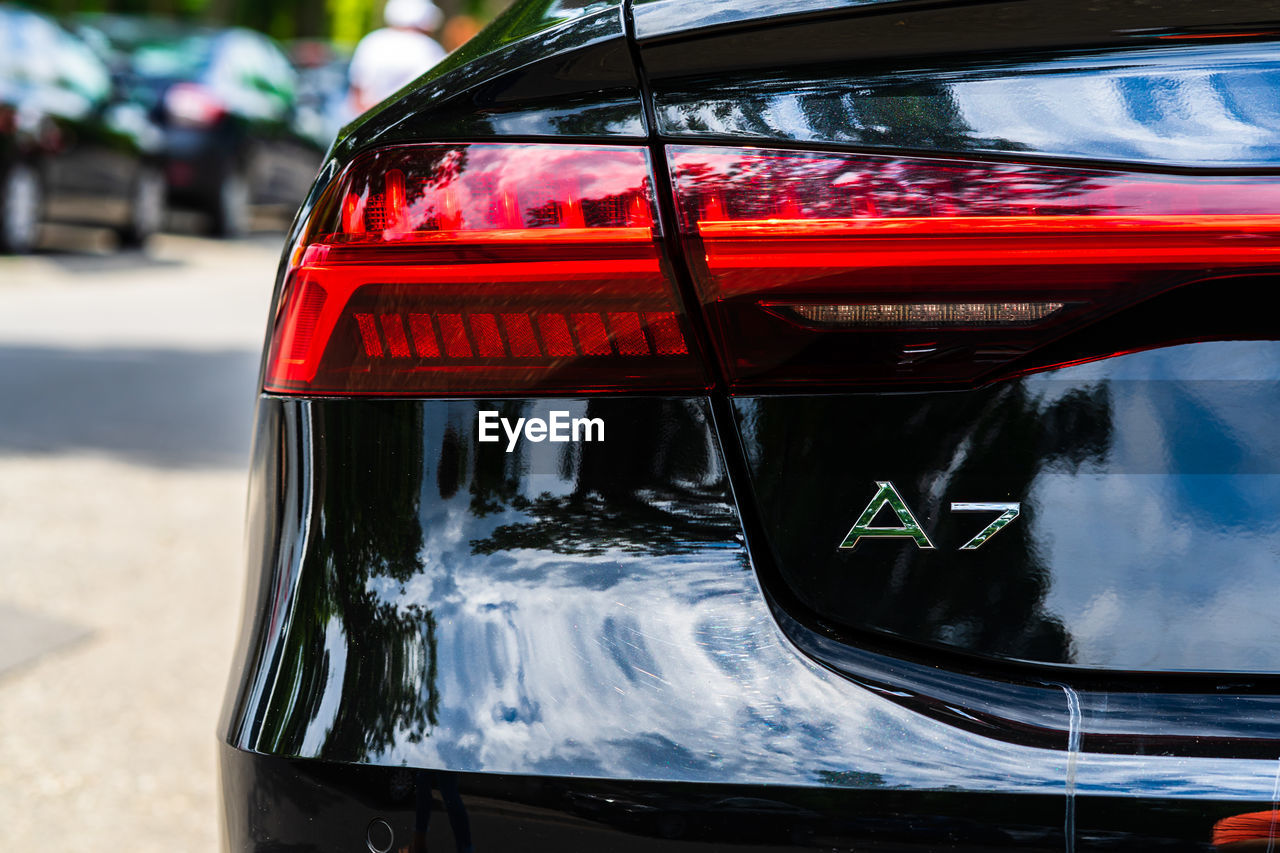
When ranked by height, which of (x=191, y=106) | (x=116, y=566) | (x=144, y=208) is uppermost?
(x=191, y=106)

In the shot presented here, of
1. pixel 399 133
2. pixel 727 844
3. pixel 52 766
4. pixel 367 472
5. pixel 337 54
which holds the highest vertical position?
pixel 337 54

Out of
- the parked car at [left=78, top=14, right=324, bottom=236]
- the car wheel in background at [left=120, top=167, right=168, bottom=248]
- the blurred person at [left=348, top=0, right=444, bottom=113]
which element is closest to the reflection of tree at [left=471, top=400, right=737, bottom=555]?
the blurred person at [left=348, top=0, right=444, bottom=113]

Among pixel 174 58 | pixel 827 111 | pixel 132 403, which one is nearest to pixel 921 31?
pixel 827 111

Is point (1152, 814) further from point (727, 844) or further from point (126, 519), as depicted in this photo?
point (126, 519)

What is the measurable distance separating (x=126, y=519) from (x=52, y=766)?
2.06 m

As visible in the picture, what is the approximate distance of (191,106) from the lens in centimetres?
1394

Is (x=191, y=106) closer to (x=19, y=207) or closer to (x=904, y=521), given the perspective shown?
(x=19, y=207)

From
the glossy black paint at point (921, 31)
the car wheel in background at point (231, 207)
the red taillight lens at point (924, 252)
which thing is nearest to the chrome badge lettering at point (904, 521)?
the red taillight lens at point (924, 252)

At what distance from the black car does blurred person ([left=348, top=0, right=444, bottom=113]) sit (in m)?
6.08

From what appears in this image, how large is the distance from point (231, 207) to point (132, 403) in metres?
8.02

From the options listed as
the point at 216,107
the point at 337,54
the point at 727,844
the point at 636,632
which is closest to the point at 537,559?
the point at 636,632

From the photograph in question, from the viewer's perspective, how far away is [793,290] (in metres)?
1.31

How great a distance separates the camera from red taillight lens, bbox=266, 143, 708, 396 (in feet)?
4.39

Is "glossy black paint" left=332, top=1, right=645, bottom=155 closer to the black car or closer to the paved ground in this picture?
the black car
